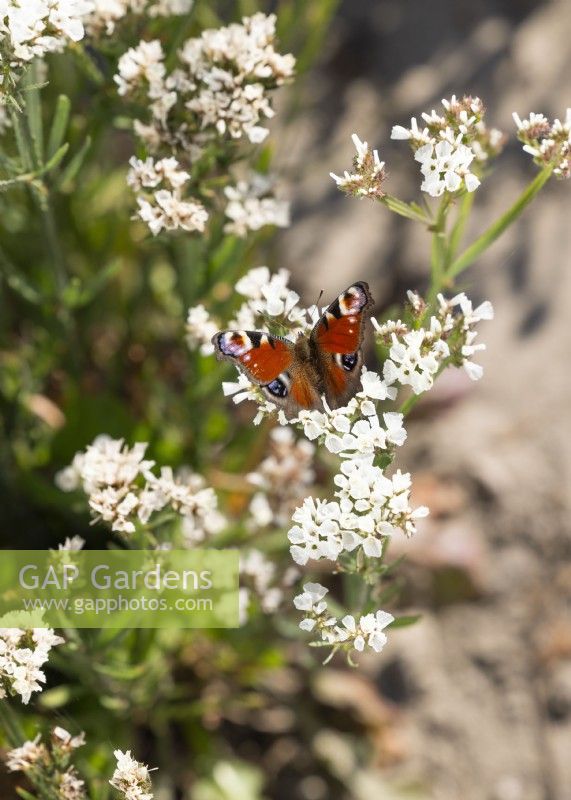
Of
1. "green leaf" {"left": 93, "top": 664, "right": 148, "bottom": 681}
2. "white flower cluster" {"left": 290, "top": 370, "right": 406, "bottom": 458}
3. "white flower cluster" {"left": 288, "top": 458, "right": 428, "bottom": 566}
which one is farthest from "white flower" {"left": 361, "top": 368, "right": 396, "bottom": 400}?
"green leaf" {"left": 93, "top": 664, "right": 148, "bottom": 681}

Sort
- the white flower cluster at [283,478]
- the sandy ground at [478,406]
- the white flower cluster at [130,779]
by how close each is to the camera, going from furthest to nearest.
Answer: the sandy ground at [478,406], the white flower cluster at [283,478], the white flower cluster at [130,779]

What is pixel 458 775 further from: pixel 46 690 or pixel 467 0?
pixel 467 0

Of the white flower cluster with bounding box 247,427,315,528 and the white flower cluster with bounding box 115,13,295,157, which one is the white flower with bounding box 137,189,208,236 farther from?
the white flower cluster with bounding box 247,427,315,528

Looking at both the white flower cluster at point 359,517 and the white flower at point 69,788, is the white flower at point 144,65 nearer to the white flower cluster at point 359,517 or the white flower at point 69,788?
the white flower cluster at point 359,517

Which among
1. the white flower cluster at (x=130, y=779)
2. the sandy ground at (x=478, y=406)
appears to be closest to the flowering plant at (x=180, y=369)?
the white flower cluster at (x=130, y=779)

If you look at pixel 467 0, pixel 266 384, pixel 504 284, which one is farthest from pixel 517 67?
pixel 266 384

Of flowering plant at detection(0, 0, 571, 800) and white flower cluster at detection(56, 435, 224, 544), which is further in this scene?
white flower cluster at detection(56, 435, 224, 544)
